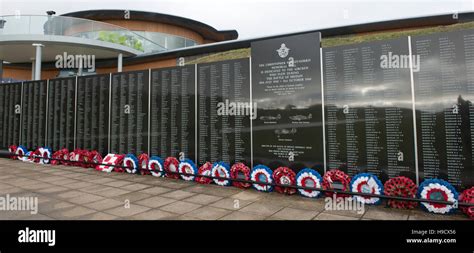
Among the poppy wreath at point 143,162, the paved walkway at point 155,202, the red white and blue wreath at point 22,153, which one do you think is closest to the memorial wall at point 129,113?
the poppy wreath at point 143,162

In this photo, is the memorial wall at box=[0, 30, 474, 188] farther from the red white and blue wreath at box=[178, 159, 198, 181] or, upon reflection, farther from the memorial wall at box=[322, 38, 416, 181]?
the red white and blue wreath at box=[178, 159, 198, 181]

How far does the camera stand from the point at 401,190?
4.93 meters

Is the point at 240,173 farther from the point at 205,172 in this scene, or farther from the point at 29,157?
the point at 29,157

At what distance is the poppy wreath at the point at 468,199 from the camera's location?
14.3ft

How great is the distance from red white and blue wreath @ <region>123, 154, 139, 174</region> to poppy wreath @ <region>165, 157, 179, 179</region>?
3.84 feet

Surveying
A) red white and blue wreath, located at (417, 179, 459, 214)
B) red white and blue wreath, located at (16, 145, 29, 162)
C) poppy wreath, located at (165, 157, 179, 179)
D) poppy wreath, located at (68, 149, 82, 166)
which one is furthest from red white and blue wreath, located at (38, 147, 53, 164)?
red white and blue wreath, located at (417, 179, 459, 214)

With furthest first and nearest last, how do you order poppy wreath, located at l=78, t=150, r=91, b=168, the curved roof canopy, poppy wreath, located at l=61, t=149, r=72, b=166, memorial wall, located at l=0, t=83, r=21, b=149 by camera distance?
1. the curved roof canopy
2. memorial wall, located at l=0, t=83, r=21, b=149
3. poppy wreath, located at l=61, t=149, r=72, b=166
4. poppy wreath, located at l=78, t=150, r=91, b=168

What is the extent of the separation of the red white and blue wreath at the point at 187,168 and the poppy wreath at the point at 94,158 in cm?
330

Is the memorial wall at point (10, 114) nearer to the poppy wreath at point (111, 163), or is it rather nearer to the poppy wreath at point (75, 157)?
the poppy wreath at point (75, 157)

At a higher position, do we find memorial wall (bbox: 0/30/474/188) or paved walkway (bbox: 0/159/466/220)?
memorial wall (bbox: 0/30/474/188)

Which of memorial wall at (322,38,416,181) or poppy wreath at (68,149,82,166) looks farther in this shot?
poppy wreath at (68,149,82,166)

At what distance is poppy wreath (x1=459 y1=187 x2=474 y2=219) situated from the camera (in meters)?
4.37

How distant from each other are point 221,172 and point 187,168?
1.06 meters

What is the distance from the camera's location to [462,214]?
4559 mm
